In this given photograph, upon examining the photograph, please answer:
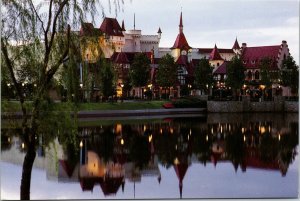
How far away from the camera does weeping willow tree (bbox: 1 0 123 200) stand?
172 inches

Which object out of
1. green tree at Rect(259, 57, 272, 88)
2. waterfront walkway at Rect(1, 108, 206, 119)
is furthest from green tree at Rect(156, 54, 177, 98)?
green tree at Rect(259, 57, 272, 88)

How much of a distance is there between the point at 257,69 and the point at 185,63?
12.3 ft

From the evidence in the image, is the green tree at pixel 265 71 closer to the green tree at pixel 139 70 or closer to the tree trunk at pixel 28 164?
the green tree at pixel 139 70

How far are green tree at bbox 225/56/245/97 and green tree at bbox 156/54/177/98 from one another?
2674 mm

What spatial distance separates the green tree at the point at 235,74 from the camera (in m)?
24.3

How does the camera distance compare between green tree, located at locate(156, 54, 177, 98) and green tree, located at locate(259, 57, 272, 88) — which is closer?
green tree, located at locate(259, 57, 272, 88)

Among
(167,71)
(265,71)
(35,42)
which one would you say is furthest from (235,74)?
(35,42)

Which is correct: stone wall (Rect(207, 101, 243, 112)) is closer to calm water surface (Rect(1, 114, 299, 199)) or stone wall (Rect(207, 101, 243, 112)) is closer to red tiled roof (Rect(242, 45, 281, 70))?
red tiled roof (Rect(242, 45, 281, 70))

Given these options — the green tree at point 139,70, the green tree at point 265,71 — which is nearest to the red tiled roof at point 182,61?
the green tree at point 139,70

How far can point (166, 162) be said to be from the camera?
30.7 feet

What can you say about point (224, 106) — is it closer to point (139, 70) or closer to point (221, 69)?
point (139, 70)

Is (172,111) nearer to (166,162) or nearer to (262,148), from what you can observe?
(262,148)

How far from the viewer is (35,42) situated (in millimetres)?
4527

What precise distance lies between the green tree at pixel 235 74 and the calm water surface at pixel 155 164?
31.6ft
